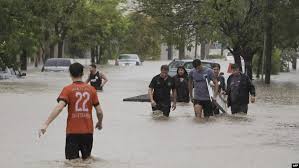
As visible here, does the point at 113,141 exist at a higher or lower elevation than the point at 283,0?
lower

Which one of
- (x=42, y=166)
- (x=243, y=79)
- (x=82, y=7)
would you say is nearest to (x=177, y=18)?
(x=82, y=7)

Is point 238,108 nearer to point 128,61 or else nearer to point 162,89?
point 162,89

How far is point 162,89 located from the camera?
1959 cm

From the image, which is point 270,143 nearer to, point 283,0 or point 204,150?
point 204,150

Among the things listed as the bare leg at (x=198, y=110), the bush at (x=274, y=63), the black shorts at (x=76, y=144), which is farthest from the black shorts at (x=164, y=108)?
the bush at (x=274, y=63)

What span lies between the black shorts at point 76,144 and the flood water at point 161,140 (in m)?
0.22

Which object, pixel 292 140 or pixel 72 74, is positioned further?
pixel 292 140

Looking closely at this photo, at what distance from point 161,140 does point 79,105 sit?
506 centimetres

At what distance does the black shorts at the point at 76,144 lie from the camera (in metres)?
10.8

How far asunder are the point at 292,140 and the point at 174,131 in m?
2.63

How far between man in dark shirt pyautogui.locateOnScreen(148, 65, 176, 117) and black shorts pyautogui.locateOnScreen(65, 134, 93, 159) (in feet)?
27.9

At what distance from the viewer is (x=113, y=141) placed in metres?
15.4

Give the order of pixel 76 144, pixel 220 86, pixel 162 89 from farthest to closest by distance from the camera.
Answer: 1. pixel 220 86
2. pixel 162 89
3. pixel 76 144

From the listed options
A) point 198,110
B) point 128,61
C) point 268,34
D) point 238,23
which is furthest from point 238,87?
point 128,61
